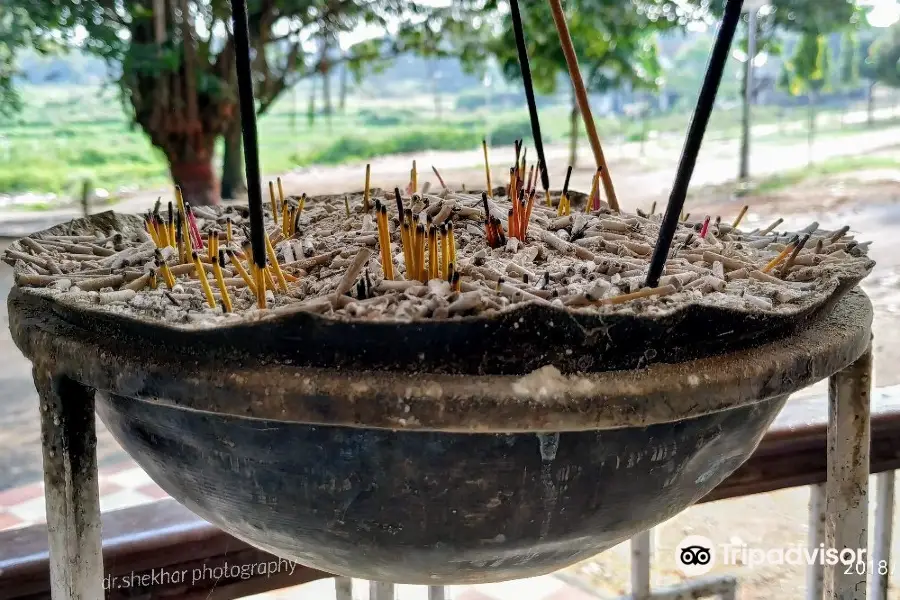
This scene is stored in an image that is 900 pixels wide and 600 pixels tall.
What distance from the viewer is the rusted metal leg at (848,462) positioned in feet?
2.20

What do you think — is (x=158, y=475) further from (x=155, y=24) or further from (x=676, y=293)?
(x=155, y=24)

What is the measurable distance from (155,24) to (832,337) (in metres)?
2.71

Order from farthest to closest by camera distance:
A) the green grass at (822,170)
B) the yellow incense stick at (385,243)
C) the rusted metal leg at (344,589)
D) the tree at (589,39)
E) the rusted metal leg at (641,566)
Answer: the green grass at (822,170) < the tree at (589,39) < the rusted metal leg at (641,566) < the rusted metal leg at (344,589) < the yellow incense stick at (385,243)

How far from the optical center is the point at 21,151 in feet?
10.9

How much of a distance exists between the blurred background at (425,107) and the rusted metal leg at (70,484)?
155 cm

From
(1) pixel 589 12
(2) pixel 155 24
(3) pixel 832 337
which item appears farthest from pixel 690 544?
(1) pixel 589 12

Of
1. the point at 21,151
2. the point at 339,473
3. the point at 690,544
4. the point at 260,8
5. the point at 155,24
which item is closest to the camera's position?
the point at 339,473

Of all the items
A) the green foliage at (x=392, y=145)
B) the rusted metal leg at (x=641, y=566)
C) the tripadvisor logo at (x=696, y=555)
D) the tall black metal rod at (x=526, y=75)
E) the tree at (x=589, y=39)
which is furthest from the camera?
the green foliage at (x=392, y=145)

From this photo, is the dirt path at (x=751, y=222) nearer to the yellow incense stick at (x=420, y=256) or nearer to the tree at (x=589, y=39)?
the tree at (x=589, y=39)

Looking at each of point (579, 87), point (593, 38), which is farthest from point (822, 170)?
point (579, 87)

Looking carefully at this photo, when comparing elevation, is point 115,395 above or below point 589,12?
below

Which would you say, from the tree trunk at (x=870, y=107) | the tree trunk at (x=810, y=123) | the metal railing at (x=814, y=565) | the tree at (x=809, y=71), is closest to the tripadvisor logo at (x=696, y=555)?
the metal railing at (x=814, y=565)

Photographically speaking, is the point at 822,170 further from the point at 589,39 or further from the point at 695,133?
the point at 695,133

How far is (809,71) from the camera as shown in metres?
4.09
